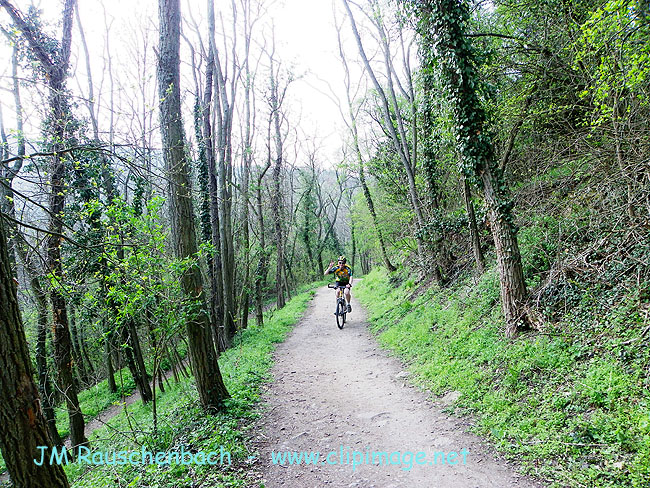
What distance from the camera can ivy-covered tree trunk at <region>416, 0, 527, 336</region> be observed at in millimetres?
5988

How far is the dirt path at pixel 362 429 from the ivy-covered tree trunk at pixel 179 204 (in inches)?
44.8

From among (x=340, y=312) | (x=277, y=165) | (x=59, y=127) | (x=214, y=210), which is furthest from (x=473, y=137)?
(x=277, y=165)

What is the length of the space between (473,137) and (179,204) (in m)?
5.09

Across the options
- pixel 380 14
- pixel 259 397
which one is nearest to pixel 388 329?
pixel 259 397

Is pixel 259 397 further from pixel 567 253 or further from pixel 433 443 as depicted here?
pixel 567 253

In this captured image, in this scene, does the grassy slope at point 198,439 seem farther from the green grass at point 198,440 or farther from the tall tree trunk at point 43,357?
the tall tree trunk at point 43,357

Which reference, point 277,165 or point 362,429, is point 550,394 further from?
point 277,165

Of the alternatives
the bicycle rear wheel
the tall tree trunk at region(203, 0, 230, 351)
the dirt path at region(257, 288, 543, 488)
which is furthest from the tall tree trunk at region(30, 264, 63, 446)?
the bicycle rear wheel

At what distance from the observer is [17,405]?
2502 millimetres

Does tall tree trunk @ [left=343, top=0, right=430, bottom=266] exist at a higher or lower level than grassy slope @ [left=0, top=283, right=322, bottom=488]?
higher

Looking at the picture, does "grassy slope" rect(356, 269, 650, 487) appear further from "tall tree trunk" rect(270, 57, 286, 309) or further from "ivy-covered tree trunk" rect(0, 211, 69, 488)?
"tall tree trunk" rect(270, 57, 286, 309)

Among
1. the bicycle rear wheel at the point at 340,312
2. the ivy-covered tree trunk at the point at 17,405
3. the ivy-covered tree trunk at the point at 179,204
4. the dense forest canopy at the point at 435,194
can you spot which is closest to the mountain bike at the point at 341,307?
the bicycle rear wheel at the point at 340,312

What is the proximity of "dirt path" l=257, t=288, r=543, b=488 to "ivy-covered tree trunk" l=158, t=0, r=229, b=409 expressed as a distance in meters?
1.14

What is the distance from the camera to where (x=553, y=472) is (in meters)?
3.18
